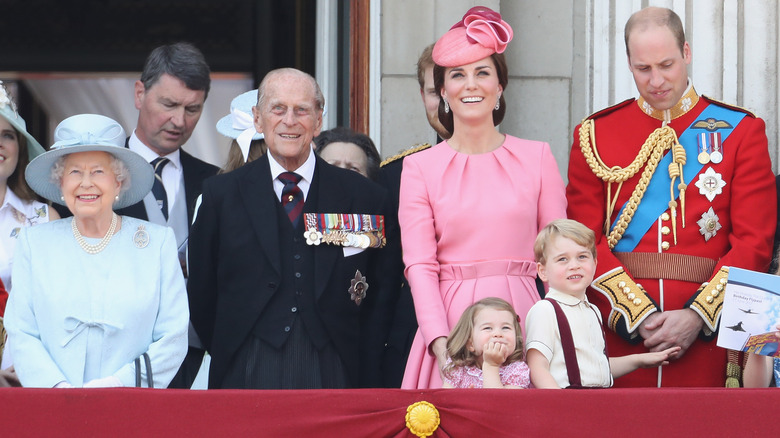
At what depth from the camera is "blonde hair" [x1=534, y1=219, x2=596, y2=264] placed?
13.8 ft

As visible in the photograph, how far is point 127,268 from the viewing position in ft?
14.4

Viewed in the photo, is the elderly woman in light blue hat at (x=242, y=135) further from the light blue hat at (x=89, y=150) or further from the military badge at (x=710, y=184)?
the military badge at (x=710, y=184)

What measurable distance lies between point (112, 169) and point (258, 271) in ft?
1.88

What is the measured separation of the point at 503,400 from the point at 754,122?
5.21ft

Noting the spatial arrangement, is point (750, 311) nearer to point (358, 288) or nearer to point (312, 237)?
point (358, 288)

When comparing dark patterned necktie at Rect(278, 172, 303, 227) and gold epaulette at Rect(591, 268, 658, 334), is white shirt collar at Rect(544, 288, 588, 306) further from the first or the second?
dark patterned necktie at Rect(278, 172, 303, 227)

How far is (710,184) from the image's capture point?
15.3 feet

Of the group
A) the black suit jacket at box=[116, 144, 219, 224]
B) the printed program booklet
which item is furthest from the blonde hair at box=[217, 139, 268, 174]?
the printed program booklet

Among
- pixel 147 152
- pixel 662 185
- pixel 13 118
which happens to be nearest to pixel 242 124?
pixel 147 152

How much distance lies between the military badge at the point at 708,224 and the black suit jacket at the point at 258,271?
1082 mm

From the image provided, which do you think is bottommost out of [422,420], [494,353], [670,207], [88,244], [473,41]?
[422,420]

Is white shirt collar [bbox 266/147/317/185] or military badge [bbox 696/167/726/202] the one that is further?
white shirt collar [bbox 266/147/317/185]

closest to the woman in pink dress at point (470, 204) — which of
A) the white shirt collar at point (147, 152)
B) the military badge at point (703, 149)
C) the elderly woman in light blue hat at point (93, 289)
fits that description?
the military badge at point (703, 149)

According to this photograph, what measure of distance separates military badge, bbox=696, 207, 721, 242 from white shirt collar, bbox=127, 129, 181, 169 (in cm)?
210
